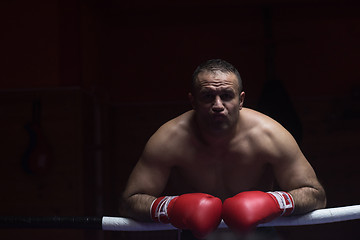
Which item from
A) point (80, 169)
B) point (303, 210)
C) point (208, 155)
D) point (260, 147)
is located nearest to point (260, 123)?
point (260, 147)

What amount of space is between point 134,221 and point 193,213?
35cm

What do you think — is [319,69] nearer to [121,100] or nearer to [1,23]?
[121,100]

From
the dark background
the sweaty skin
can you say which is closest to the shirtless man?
the sweaty skin

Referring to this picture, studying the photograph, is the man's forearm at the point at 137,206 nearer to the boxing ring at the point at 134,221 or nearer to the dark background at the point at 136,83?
the boxing ring at the point at 134,221

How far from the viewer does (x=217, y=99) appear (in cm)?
190

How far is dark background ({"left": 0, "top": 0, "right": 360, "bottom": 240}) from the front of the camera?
11.7 ft

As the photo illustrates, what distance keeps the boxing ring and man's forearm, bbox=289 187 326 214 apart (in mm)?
38

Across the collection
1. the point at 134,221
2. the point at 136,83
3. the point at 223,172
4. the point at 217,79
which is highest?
the point at 136,83

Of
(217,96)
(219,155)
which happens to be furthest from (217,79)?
(219,155)

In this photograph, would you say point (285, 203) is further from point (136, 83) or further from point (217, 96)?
point (136, 83)

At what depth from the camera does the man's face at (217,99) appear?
191 centimetres

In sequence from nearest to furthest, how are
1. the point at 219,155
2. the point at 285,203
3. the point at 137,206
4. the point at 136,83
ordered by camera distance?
the point at 285,203 < the point at 137,206 < the point at 219,155 < the point at 136,83

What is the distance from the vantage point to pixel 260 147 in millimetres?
2066

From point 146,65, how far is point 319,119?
212cm
